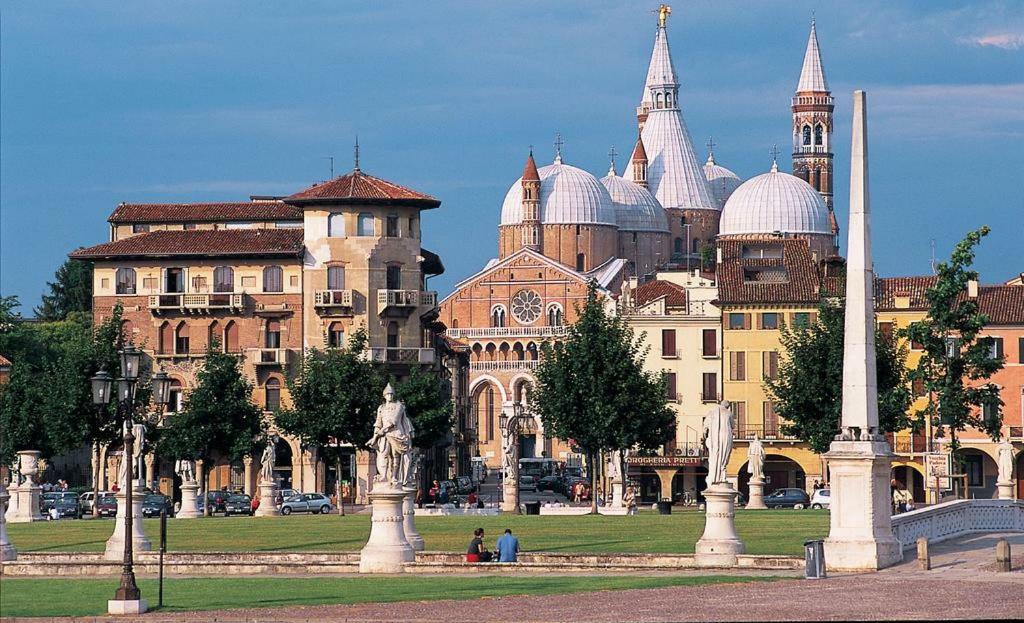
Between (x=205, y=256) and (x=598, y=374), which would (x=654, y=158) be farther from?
(x=598, y=374)

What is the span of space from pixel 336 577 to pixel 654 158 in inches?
5868

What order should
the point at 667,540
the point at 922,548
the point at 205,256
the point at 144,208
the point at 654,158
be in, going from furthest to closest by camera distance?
the point at 654,158 → the point at 144,208 → the point at 205,256 → the point at 667,540 → the point at 922,548

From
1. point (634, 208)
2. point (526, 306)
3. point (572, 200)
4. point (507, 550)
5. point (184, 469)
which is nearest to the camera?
point (507, 550)

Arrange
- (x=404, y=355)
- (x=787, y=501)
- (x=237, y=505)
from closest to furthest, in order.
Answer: (x=237, y=505), (x=787, y=501), (x=404, y=355)

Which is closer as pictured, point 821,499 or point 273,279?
point 821,499

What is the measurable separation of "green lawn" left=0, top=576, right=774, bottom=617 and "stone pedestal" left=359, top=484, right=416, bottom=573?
1209 millimetres

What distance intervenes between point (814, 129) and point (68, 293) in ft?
275

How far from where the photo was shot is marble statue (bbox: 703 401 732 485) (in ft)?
129

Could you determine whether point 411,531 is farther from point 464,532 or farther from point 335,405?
point 335,405

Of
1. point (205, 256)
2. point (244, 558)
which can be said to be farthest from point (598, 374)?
point (244, 558)

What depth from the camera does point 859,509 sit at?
34469mm

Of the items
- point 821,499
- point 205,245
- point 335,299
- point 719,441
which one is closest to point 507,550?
point 719,441

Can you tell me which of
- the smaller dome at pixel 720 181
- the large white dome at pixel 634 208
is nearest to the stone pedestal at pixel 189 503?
the large white dome at pixel 634 208

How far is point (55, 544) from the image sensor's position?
151 feet
